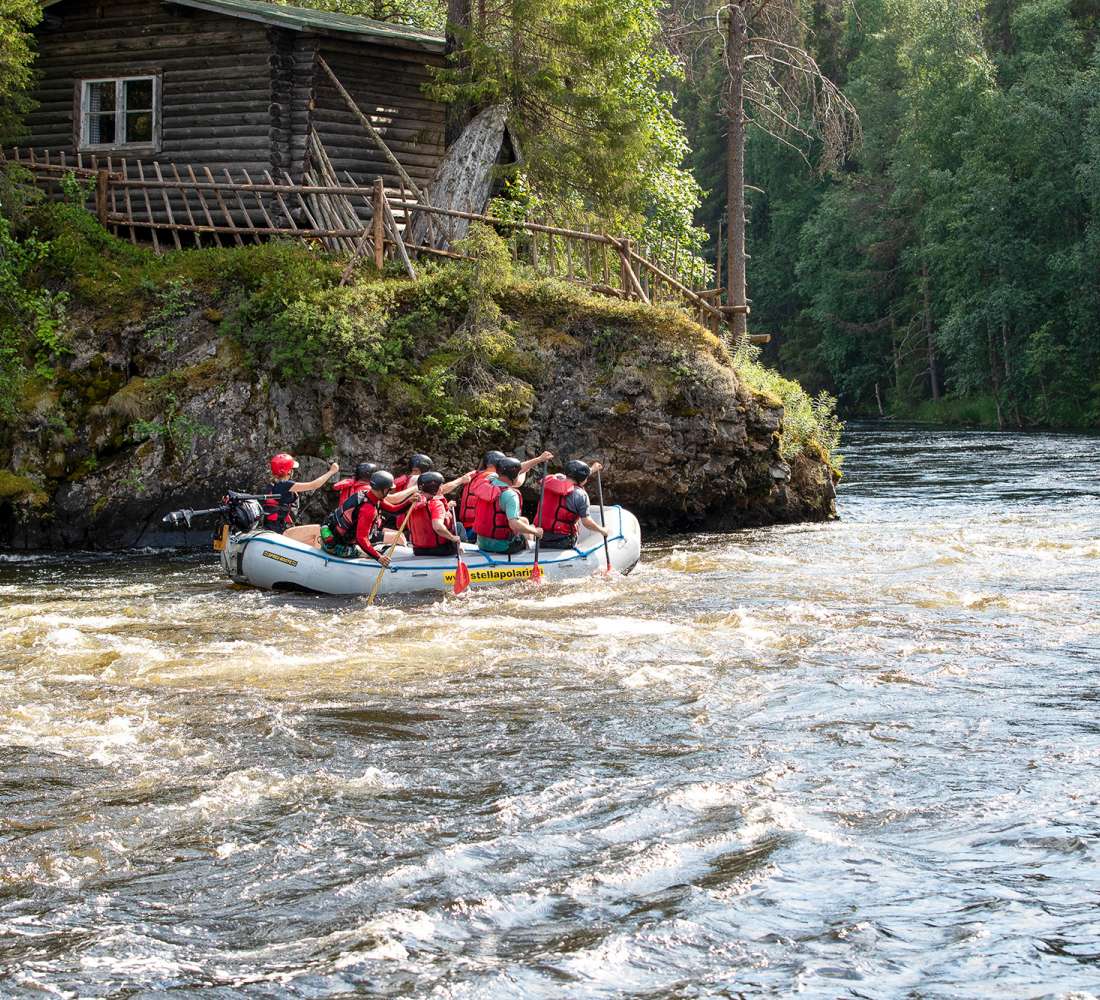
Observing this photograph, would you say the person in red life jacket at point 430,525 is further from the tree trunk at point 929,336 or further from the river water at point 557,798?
the tree trunk at point 929,336

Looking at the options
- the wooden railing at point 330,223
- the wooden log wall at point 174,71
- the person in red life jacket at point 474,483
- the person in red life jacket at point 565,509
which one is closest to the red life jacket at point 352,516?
the person in red life jacket at point 474,483

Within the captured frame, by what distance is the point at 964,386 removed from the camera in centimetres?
4116

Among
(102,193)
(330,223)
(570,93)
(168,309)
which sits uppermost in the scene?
(570,93)

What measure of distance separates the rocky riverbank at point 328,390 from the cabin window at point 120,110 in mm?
4703

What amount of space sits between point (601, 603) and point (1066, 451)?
18.5 metres

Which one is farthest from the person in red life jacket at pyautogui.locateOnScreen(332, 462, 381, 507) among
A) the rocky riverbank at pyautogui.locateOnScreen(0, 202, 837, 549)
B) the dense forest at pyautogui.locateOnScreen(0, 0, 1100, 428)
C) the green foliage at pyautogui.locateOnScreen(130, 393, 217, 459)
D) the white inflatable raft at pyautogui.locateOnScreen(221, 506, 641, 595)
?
the dense forest at pyautogui.locateOnScreen(0, 0, 1100, 428)

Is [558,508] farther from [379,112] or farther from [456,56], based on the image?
[379,112]

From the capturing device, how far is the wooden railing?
18094 mm

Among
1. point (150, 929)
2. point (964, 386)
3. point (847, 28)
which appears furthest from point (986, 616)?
point (847, 28)

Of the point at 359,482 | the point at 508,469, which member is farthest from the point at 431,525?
the point at 508,469

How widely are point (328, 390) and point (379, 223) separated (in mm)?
2416

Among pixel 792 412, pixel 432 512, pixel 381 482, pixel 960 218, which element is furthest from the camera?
pixel 960 218

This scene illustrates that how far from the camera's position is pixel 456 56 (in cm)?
2117

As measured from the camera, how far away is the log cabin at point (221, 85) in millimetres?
21750
